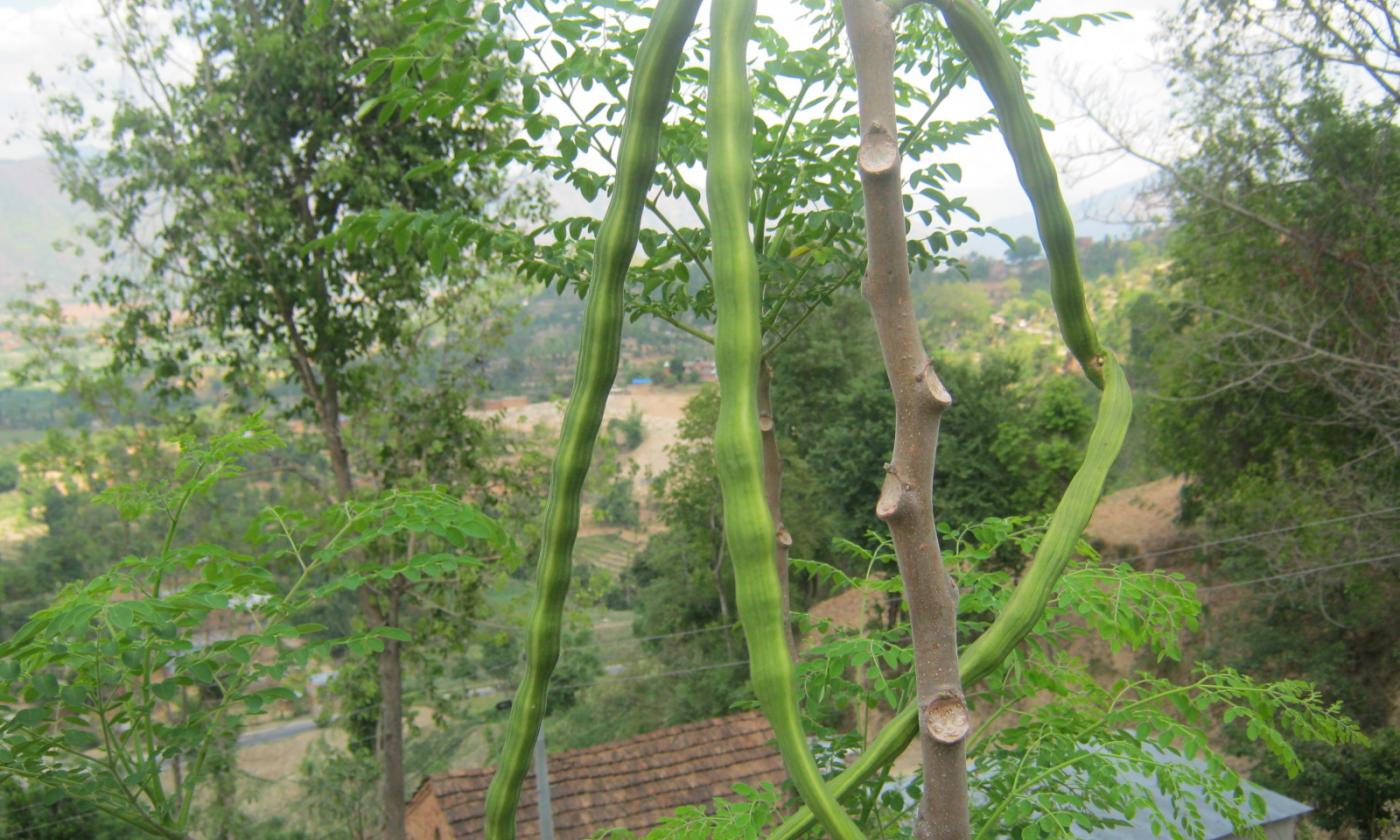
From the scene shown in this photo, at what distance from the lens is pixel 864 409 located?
544 inches

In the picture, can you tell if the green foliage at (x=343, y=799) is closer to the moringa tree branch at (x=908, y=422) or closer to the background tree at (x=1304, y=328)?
the background tree at (x=1304, y=328)

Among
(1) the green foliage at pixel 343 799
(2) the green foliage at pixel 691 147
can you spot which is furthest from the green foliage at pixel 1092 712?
(1) the green foliage at pixel 343 799

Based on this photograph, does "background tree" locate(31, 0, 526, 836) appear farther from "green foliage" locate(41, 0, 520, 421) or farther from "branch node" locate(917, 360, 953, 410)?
"branch node" locate(917, 360, 953, 410)

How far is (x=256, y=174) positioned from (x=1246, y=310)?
9921 millimetres

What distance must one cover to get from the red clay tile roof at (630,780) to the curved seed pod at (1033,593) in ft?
22.9

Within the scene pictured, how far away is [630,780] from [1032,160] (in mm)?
7985

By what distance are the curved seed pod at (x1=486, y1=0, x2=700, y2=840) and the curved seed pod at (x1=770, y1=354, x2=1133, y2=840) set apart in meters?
0.23

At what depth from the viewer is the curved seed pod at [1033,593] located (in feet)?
2.44

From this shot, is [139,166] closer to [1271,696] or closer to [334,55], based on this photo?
[334,55]

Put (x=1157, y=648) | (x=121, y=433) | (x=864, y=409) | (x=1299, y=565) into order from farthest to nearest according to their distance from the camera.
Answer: (x=864, y=409), (x=1299, y=565), (x=121, y=433), (x=1157, y=648)

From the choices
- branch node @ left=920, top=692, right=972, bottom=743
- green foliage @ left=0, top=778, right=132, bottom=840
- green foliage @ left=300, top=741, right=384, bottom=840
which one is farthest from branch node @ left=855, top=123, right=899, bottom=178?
green foliage @ left=300, top=741, right=384, bottom=840

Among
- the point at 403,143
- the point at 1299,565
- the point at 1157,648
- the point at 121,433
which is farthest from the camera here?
the point at 1299,565

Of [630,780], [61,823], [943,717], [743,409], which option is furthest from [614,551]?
[743,409]

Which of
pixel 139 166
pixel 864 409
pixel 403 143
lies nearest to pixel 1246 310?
pixel 864 409
